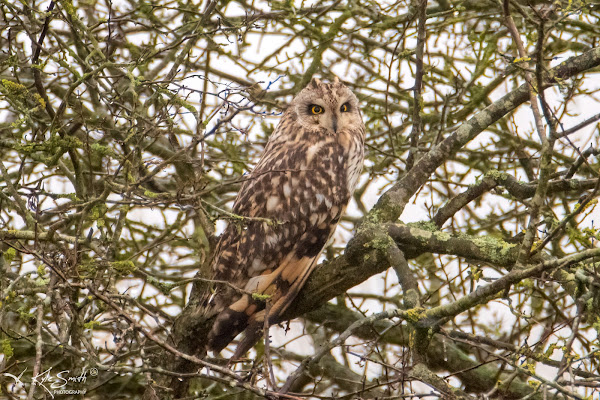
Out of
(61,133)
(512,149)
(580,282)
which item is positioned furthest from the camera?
(512,149)

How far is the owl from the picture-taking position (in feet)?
9.50

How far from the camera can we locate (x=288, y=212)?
315cm

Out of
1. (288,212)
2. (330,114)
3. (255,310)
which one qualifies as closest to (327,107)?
(330,114)

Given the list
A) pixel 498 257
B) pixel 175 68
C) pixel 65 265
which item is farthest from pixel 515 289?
pixel 65 265

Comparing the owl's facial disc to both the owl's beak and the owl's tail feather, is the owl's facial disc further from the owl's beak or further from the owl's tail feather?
the owl's tail feather

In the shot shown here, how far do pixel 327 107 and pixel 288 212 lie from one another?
2.32 feet

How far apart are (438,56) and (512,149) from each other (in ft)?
2.34

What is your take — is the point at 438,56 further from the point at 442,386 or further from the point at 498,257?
the point at 442,386

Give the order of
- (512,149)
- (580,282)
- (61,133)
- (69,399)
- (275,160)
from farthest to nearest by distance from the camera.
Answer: (512,149) < (275,160) < (69,399) < (61,133) < (580,282)

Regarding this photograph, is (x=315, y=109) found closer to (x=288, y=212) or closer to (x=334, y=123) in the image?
(x=334, y=123)

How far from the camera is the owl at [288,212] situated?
9.50 feet

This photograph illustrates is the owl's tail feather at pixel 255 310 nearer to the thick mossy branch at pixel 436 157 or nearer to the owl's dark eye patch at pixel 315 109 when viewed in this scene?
the thick mossy branch at pixel 436 157

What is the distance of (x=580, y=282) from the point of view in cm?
202

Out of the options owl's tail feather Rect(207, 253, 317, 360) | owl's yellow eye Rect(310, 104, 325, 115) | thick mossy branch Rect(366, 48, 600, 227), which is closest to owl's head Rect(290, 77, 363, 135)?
owl's yellow eye Rect(310, 104, 325, 115)
